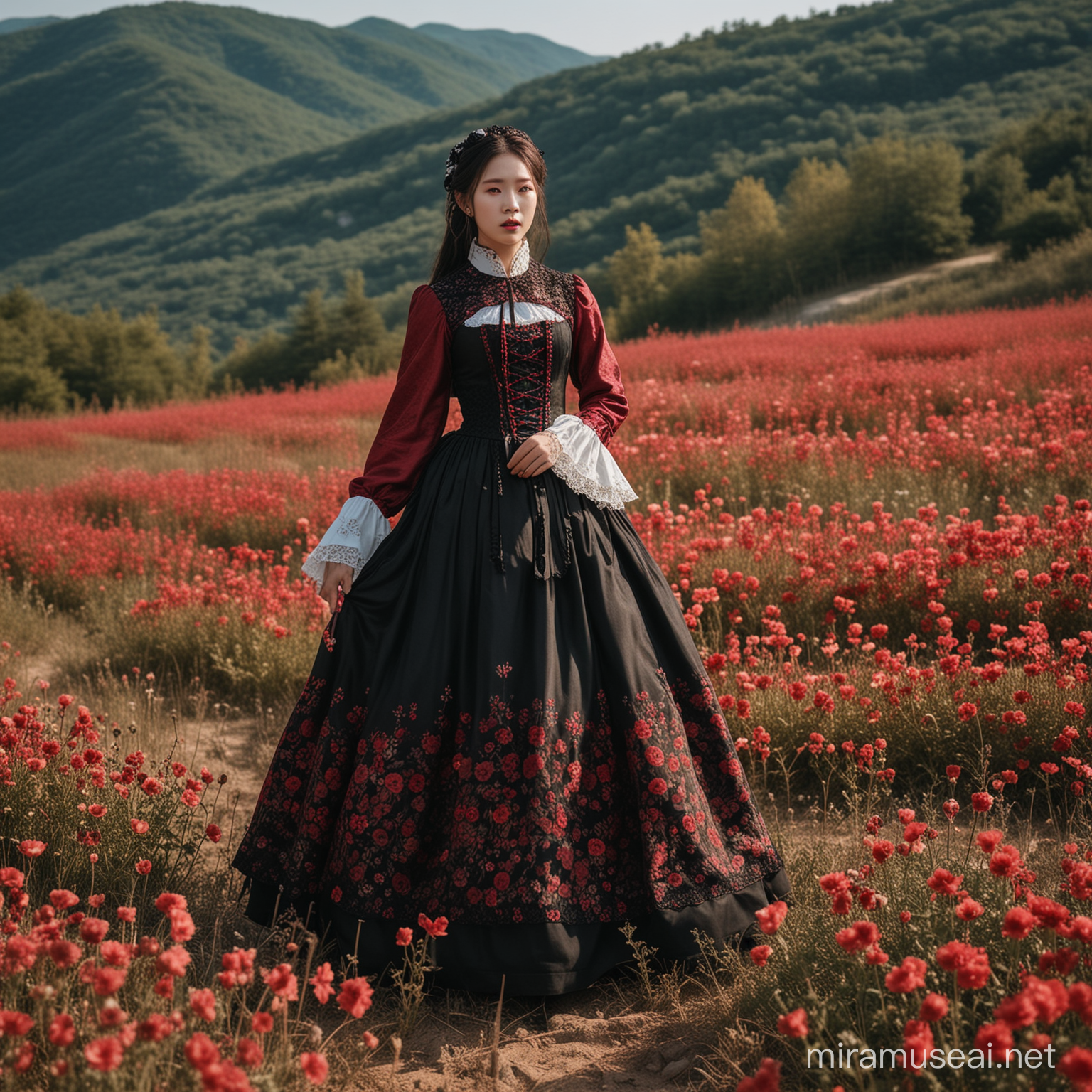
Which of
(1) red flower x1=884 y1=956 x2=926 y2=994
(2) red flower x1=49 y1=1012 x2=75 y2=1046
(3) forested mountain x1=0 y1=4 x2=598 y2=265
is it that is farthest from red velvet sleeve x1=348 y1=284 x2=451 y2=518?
(3) forested mountain x1=0 y1=4 x2=598 y2=265

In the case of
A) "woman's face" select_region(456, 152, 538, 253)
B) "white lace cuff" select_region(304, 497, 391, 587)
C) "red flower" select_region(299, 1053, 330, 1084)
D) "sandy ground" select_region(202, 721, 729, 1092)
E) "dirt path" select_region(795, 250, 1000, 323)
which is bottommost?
"sandy ground" select_region(202, 721, 729, 1092)

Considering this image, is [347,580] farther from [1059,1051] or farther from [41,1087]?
[1059,1051]

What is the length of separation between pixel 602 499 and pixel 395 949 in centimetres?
134

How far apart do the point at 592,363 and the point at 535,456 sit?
50 cm

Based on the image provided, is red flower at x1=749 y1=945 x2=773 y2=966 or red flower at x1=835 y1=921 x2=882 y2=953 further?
red flower at x1=749 y1=945 x2=773 y2=966

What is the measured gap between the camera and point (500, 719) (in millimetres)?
2230

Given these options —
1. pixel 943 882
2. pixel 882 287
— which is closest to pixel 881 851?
pixel 943 882

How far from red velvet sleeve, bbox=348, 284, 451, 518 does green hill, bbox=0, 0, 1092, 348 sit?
5859 centimetres

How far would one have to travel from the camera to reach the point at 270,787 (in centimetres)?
255

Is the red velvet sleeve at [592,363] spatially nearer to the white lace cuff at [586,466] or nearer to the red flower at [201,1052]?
the white lace cuff at [586,466]

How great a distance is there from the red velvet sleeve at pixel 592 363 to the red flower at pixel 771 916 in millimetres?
1538

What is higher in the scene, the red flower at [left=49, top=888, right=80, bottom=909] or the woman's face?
the woman's face

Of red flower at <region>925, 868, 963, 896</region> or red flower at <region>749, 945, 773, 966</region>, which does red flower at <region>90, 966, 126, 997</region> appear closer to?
red flower at <region>749, 945, 773, 966</region>

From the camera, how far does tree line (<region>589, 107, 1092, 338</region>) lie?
96.5ft
